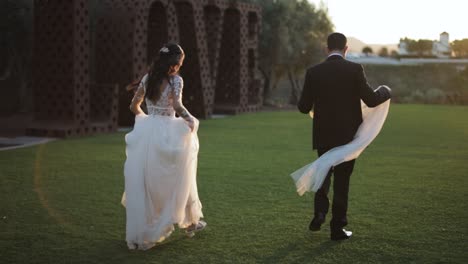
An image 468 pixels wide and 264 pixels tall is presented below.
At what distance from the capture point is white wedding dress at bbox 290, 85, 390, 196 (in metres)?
6.90

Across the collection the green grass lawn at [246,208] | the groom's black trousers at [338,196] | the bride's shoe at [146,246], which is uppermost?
the groom's black trousers at [338,196]

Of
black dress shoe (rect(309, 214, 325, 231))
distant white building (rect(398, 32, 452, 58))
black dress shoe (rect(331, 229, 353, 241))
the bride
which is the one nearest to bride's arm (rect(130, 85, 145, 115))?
the bride

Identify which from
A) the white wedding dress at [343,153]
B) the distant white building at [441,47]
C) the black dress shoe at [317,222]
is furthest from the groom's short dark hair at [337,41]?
the distant white building at [441,47]

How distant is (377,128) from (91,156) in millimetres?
7708

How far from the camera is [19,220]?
25.4 ft

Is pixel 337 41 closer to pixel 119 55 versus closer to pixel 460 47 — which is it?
pixel 119 55

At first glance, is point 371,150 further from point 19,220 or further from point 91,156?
point 19,220

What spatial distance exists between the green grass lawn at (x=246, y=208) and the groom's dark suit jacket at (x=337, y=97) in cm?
108

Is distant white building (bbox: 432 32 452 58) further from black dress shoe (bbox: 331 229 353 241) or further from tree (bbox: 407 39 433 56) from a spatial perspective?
black dress shoe (bbox: 331 229 353 241)

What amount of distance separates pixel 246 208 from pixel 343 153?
80.4 inches

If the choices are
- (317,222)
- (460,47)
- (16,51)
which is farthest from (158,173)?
(460,47)

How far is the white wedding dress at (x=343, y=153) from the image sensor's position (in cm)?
690

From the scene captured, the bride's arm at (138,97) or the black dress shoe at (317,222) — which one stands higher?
the bride's arm at (138,97)

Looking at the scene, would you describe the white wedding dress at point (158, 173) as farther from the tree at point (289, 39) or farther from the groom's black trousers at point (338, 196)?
the tree at point (289, 39)
